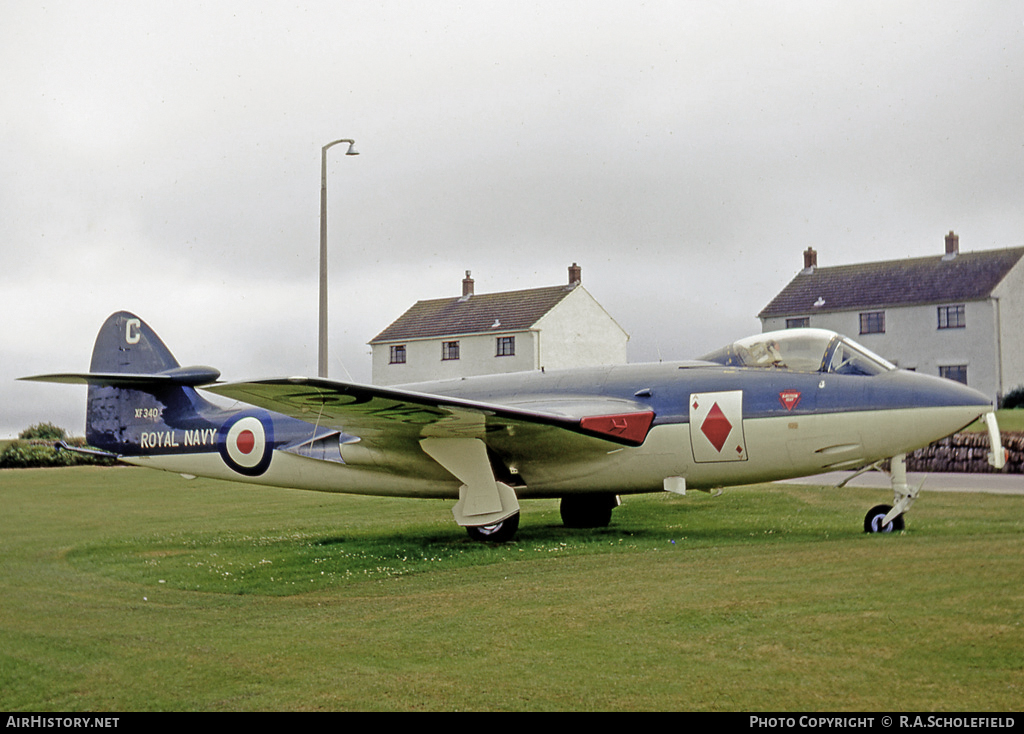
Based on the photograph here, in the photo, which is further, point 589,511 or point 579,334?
point 579,334

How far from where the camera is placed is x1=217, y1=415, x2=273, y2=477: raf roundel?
15.6 m

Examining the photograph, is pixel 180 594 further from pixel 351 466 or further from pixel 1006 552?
pixel 1006 552

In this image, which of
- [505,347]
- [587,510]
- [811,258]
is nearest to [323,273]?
[587,510]

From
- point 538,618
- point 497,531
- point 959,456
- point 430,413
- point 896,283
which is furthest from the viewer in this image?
point 896,283

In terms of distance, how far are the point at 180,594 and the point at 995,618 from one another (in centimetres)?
796

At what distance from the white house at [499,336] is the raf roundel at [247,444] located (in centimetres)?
3234

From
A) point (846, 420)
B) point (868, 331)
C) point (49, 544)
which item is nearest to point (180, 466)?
point (49, 544)

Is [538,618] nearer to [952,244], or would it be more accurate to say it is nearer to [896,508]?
[896,508]

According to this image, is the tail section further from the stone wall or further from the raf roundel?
the stone wall

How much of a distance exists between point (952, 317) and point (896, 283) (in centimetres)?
378

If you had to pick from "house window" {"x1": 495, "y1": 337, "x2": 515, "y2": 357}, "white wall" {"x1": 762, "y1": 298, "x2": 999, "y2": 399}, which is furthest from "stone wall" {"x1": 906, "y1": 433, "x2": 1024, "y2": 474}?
"house window" {"x1": 495, "y1": 337, "x2": 515, "y2": 357}

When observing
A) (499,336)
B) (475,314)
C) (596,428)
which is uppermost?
(475,314)

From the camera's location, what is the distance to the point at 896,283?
49219mm

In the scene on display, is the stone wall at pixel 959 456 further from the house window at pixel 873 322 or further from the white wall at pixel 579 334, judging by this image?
the white wall at pixel 579 334
